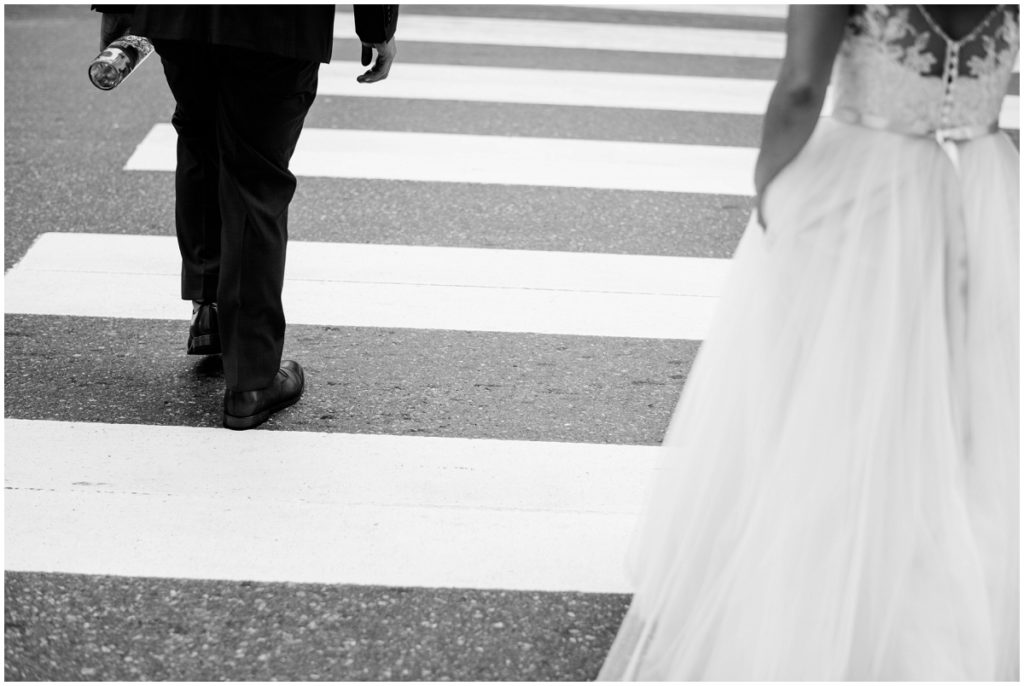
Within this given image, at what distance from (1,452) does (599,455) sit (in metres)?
1.49

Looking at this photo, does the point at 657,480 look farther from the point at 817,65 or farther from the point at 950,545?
the point at 817,65

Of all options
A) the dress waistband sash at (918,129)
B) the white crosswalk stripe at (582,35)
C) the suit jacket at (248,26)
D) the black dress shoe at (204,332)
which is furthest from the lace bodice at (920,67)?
the white crosswalk stripe at (582,35)

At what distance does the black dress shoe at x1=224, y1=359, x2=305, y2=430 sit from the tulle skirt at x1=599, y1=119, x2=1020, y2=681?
151 centimetres

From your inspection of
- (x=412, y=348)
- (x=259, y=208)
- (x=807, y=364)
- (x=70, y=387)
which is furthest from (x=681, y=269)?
(x=807, y=364)

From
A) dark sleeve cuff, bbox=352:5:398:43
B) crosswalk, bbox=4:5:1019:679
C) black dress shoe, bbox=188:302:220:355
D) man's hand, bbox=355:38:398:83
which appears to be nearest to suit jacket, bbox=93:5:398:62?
dark sleeve cuff, bbox=352:5:398:43

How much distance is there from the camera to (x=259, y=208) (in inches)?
122

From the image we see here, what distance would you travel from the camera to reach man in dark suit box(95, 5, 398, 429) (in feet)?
9.46

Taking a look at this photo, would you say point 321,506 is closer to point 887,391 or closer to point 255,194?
point 255,194

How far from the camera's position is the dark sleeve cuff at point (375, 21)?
3113 mm

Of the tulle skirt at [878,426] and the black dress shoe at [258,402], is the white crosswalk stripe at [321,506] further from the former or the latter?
the tulle skirt at [878,426]

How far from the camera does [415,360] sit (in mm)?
3693

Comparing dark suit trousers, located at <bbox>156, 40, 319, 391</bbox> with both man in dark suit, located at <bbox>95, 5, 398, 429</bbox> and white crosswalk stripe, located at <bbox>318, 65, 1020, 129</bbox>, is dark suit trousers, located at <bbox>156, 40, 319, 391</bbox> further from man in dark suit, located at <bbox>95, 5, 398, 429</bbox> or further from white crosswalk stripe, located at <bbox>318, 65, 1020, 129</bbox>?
white crosswalk stripe, located at <bbox>318, 65, 1020, 129</bbox>

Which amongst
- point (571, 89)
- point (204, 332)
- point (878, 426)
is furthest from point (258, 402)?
point (571, 89)

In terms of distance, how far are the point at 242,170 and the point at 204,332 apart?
65 cm
